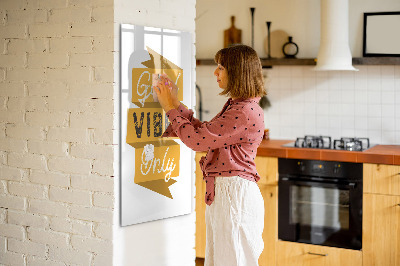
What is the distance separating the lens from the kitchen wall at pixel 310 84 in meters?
4.54

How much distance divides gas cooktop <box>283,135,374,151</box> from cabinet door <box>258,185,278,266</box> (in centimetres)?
39

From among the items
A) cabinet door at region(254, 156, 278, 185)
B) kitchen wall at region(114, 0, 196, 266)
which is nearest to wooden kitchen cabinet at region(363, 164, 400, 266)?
cabinet door at region(254, 156, 278, 185)

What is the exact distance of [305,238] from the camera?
13.9ft

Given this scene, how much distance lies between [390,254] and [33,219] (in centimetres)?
237

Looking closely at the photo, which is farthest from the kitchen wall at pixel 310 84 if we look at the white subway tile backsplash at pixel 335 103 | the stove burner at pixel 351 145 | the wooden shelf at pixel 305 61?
the stove burner at pixel 351 145

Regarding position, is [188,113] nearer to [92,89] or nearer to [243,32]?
[92,89]

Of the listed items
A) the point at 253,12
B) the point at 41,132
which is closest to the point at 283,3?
the point at 253,12

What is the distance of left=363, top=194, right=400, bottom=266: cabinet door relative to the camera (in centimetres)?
386

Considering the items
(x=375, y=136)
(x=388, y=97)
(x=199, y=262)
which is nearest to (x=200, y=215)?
(x=199, y=262)

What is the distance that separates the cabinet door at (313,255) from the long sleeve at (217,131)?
189 cm

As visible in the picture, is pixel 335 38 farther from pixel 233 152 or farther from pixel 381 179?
pixel 233 152

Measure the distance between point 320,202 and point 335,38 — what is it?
125 cm

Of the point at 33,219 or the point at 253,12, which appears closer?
the point at 33,219

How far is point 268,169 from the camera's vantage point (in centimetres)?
425
